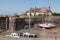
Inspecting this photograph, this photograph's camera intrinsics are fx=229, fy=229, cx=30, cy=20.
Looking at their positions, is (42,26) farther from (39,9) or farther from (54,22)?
(39,9)

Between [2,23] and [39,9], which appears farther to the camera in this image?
[39,9]

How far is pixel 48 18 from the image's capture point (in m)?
52.1

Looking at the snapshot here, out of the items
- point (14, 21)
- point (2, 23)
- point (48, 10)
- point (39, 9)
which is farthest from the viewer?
point (39, 9)

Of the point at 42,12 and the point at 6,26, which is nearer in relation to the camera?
the point at 6,26

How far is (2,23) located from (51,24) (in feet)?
35.7

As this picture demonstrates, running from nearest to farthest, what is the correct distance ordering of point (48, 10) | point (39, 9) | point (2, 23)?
point (2, 23) → point (48, 10) → point (39, 9)

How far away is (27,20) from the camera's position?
169 ft

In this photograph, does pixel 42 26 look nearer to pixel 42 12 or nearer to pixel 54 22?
pixel 54 22

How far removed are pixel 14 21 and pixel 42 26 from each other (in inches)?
247

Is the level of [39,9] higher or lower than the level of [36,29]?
higher

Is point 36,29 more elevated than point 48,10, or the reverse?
point 48,10

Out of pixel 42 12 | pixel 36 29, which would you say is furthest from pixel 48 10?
pixel 36 29

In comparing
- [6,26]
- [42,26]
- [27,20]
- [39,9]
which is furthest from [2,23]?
[39,9]

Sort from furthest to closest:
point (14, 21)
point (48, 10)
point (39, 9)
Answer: point (39, 9)
point (48, 10)
point (14, 21)
